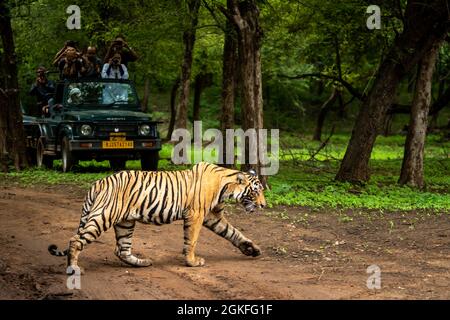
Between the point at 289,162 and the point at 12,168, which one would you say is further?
the point at 289,162

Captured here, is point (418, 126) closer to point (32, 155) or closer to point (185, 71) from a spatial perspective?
point (185, 71)

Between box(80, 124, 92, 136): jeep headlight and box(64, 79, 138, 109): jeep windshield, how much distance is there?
1.04 meters

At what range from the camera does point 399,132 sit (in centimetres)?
4119

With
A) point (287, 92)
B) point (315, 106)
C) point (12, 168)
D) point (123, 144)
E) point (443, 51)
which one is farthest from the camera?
point (315, 106)

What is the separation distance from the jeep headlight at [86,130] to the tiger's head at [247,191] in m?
8.80

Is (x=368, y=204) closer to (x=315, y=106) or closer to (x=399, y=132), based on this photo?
(x=399, y=132)

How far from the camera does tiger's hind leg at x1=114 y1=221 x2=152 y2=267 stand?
327 inches

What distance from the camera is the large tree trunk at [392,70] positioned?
15266 mm

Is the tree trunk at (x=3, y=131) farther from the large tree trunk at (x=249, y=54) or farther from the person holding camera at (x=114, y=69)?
the large tree trunk at (x=249, y=54)

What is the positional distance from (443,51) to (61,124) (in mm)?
12237

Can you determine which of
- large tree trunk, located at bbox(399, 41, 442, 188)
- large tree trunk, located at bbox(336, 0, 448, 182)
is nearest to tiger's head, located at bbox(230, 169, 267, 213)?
large tree trunk, located at bbox(336, 0, 448, 182)

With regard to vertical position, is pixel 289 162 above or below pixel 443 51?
below

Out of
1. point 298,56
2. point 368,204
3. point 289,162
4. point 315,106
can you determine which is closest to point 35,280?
point 368,204

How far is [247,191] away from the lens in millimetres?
8695
